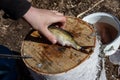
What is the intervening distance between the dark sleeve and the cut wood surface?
37 cm

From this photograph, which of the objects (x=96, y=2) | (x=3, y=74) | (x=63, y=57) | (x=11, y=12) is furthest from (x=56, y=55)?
(x=96, y=2)

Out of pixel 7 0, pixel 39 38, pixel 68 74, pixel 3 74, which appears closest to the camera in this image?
pixel 7 0

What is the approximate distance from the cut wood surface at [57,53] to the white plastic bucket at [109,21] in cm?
82

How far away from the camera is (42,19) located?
7.95 ft

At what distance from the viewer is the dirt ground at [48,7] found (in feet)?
12.7

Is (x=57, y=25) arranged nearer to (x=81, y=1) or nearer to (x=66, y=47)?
(x=66, y=47)

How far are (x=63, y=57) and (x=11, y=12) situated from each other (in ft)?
1.73

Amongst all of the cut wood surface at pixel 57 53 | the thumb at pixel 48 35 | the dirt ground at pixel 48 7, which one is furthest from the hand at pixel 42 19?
the dirt ground at pixel 48 7

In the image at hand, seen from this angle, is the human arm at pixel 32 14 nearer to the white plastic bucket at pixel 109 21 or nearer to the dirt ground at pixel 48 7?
the white plastic bucket at pixel 109 21

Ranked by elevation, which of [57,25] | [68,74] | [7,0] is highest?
[7,0]

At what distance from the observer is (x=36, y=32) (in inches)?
106

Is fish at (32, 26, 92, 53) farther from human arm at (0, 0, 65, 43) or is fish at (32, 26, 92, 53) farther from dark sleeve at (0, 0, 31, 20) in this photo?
dark sleeve at (0, 0, 31, 20)

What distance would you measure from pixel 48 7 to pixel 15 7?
1817 millimetres

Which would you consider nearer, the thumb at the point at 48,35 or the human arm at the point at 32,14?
the human arm at the point at 32,14
